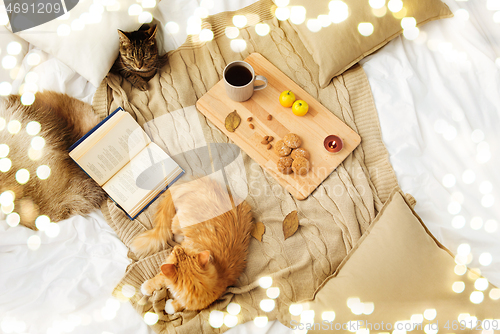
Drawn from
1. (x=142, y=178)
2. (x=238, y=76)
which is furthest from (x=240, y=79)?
(x=142, y=178)

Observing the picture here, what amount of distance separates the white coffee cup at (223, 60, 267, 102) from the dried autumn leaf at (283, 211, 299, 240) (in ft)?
1.47

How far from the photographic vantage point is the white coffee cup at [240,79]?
907mm

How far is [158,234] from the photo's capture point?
905 millimetres

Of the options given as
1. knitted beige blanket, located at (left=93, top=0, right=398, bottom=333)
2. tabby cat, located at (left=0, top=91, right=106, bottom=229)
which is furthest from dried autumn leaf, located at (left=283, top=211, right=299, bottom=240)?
→ tabby cat, located at (left=0, top=91, right=106, bottom=229)

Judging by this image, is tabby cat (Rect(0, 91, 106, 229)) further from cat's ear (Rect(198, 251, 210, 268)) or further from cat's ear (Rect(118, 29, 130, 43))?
cat's ear (Rect(198, 251, 210, 268))

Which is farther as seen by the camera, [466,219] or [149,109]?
[149,109]

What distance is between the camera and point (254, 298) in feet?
2.83

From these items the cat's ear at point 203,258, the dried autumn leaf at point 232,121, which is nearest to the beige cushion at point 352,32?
the dried autumn leaf at point 232,121

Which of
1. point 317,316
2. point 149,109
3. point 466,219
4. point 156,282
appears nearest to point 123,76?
point 149,109

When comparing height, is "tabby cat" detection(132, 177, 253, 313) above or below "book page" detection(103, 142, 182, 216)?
below

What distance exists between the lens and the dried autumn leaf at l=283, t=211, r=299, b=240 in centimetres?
92

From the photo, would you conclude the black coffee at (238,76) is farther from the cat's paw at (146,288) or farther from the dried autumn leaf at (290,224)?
the cat's paw at (146,288)

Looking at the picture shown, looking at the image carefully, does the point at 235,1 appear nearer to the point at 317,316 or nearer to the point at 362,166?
the point at 362,166

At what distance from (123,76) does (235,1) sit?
55 centimetres
